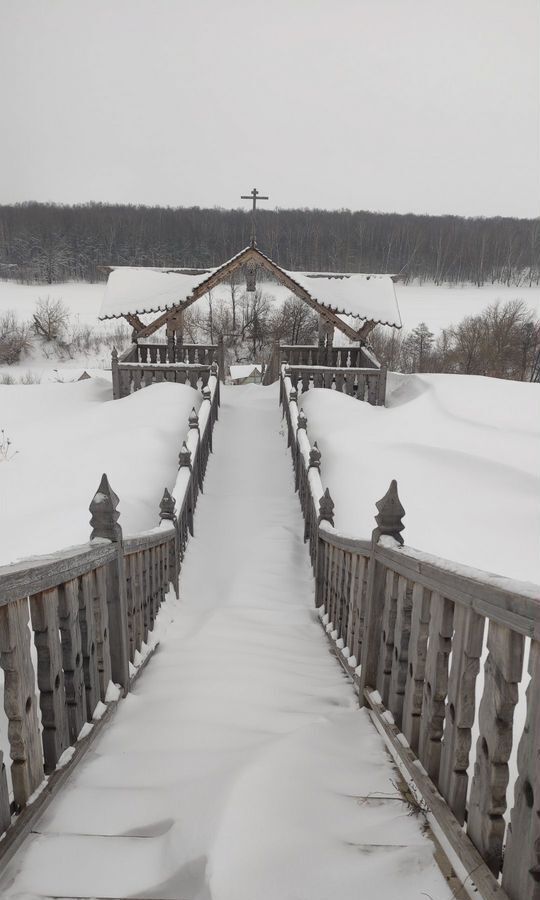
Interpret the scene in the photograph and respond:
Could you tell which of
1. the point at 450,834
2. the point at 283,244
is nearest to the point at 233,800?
the point at 450,834

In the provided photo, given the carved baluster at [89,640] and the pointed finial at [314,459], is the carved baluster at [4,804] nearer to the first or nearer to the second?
the carved baluster at [89,640]

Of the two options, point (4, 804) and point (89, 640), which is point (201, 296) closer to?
point (89, 640)

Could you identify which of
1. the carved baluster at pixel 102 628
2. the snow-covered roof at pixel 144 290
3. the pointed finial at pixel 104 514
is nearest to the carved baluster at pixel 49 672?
the carved baluster at pixel 102 628

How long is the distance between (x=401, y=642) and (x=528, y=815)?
118 cm

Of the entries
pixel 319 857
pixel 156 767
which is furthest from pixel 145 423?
pixel 319 857

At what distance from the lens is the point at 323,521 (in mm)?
5516

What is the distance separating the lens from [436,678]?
206cm

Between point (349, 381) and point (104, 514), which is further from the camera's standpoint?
point (349, 381)

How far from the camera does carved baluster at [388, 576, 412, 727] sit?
8.38 ft

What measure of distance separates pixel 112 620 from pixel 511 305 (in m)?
46.8

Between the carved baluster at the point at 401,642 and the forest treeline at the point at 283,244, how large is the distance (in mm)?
68175

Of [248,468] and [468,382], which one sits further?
[468,382]

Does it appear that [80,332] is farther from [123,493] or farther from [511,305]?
[123,493]

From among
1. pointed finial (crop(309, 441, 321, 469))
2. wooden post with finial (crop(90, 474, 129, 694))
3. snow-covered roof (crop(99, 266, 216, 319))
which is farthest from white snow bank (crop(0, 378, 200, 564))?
wooden post with finial (crop(90, 474, 129, 694))
